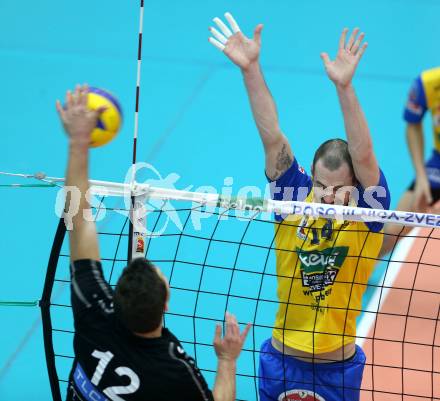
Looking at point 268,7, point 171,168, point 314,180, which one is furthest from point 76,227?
point 268,7

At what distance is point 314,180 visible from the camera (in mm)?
3668

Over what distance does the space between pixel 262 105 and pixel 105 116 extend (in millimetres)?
757

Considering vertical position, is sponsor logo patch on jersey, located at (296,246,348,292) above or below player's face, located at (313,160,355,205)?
below

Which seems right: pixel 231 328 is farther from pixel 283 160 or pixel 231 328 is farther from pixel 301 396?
pixel 283 160

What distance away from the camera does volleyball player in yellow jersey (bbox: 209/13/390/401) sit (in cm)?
357

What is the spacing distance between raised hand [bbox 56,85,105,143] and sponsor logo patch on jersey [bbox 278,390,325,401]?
158 centimetres

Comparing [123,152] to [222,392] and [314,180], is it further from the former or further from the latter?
[222,392]

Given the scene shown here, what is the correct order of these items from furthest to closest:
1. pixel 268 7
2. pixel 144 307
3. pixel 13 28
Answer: pixel 268 7 → pixel 13 28 → pixel 144 307

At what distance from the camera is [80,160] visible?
287 cm

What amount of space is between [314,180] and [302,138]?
4436mm

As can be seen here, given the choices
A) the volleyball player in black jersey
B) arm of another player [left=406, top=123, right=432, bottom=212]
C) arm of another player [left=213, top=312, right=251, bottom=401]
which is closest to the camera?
the volleyball player in black jersey

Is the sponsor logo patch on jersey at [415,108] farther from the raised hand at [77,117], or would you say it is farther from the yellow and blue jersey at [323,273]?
the raised hand at [77,117]

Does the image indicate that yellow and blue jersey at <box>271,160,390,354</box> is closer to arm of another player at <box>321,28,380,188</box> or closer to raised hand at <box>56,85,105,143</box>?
arm of another player at <box>321,28,380,188</box>

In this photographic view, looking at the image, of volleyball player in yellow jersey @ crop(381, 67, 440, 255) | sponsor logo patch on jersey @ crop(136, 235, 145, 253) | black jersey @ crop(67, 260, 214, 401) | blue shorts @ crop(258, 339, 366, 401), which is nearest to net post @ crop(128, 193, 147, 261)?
sponsor logo patch on jersey @ crop(136, 235, 145, 253)
